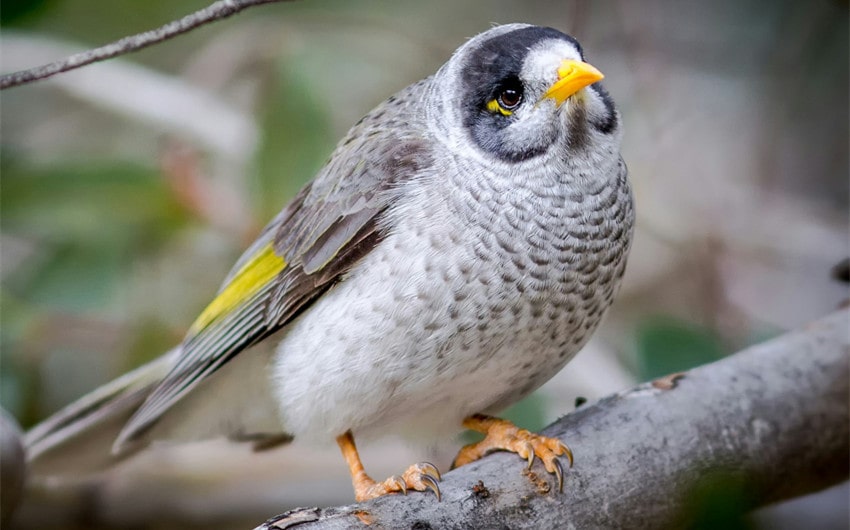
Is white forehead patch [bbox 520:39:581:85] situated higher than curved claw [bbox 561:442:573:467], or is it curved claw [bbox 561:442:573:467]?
white forehead patch [bbox 520:39:581:85]

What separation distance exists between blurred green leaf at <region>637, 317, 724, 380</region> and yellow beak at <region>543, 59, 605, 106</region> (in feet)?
3.53

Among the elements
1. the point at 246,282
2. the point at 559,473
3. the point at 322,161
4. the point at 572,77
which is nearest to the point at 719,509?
the point at 559,473

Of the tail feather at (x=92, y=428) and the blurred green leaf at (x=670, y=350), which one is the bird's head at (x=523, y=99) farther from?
the tail feather at (x=92, y=428)

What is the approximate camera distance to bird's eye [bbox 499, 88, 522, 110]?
2020 millimetres

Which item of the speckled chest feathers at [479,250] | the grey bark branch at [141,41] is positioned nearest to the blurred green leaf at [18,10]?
the speckled chest feathers at [479,250]

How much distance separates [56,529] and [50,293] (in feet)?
2.42

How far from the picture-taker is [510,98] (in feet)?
6.66

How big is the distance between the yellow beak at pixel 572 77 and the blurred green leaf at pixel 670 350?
3.53 feet

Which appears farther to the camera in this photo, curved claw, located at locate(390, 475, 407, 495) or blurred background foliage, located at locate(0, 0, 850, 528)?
blurred background foliage, located at locate(0, 0, 850, 528)

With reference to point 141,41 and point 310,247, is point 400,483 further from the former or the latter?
point 141,41

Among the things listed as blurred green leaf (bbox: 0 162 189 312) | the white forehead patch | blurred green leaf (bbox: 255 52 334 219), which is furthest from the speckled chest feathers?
blurred green leaf (bbox: 0 162 189 312)

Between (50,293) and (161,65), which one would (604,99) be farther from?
(161,65)

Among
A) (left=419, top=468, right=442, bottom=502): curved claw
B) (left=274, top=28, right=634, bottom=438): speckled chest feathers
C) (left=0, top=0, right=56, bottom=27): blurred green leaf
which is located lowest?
(left=419, top=468, right=442, bottom=502): curved claw

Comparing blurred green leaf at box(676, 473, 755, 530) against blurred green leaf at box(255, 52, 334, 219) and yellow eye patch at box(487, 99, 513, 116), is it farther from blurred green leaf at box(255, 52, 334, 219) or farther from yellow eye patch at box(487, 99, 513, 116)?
blurred green leaf at box(255, 52, 334, 219)
